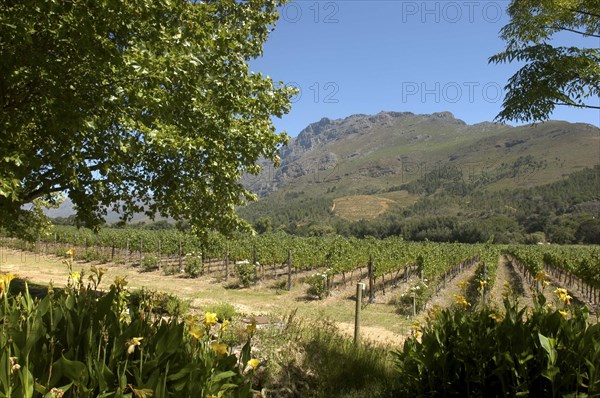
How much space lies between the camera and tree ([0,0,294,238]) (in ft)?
18.0

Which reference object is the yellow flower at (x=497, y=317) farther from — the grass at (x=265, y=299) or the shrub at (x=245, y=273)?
the shrub at (x=245, y=273)

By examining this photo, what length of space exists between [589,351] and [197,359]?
3.23 meters

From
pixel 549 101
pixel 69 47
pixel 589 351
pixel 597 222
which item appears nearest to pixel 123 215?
pixel 69 47

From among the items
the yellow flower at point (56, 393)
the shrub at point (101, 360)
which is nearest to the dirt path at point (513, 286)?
the shrub at point (101, 360)

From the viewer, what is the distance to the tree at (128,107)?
18.0ft

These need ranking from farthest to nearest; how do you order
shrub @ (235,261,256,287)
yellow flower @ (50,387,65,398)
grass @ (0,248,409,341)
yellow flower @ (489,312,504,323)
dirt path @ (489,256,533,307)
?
shrub @ (235,261,256,287) < dirt path @ (489,256,533,307) < grass @ (0,248,409,341) < yellow flower @ (489,312,504,323) < yellow flower @ (50,387,65,398)

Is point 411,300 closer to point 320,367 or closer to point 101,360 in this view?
point 320,367

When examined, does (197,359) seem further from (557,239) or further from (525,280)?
(557,239)

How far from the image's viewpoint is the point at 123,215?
9.26 metres

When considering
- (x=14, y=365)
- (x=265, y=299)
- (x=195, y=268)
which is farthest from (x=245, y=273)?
(x=14, y=365)

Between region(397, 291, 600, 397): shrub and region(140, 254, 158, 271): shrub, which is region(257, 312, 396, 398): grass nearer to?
region(397, 291, 600, 397): shrub

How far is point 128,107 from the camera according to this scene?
6539 millimetres

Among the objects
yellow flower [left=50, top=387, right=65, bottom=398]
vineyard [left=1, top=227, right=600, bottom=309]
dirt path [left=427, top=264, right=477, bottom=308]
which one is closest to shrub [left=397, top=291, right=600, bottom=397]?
yellow flower [left=50, top=387, right=65, bottom=398]

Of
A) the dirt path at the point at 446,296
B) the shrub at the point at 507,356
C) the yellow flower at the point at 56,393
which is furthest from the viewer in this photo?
the dirt path at the point at 446,296
